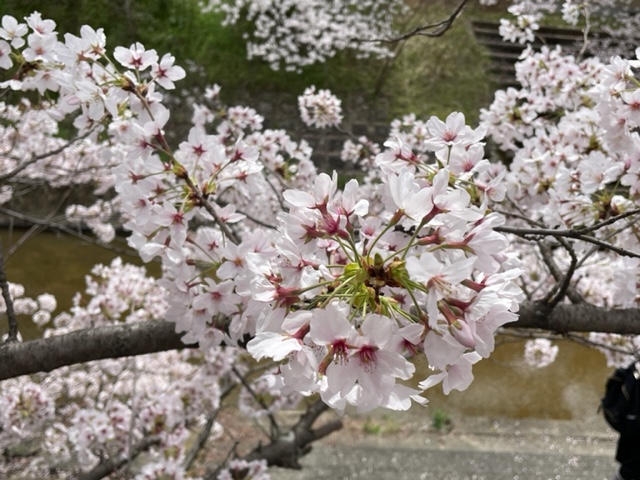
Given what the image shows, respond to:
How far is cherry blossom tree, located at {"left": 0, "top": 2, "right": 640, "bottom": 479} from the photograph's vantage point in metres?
0.57

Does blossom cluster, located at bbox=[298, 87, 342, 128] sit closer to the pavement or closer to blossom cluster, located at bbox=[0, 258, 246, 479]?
blossom cluster, located at bbox=[0, 258, 246, 479]

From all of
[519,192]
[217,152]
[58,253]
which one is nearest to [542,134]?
[519,192]

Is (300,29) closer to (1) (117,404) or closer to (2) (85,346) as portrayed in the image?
(1) (117,404)

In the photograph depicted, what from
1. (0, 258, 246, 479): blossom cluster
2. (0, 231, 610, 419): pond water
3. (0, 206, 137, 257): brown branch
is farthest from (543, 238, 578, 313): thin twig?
(0, 231, 610, 419): pond water

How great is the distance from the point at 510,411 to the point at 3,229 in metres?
6.43

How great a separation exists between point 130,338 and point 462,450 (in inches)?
120

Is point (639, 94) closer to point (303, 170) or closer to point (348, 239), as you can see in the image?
point (348, 239)

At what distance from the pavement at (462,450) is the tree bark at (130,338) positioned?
→ 2263 mm

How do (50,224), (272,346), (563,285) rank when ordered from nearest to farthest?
(272,346)
(563,285)
(50,224)

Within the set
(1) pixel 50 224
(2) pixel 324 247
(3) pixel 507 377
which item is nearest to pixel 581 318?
(2) pixel 324 247

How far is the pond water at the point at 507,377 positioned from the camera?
14.7ft

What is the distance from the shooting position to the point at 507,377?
15.9ft

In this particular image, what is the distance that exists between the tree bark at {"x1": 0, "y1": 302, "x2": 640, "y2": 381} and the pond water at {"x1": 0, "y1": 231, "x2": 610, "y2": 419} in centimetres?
282

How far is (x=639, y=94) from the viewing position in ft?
3.47
